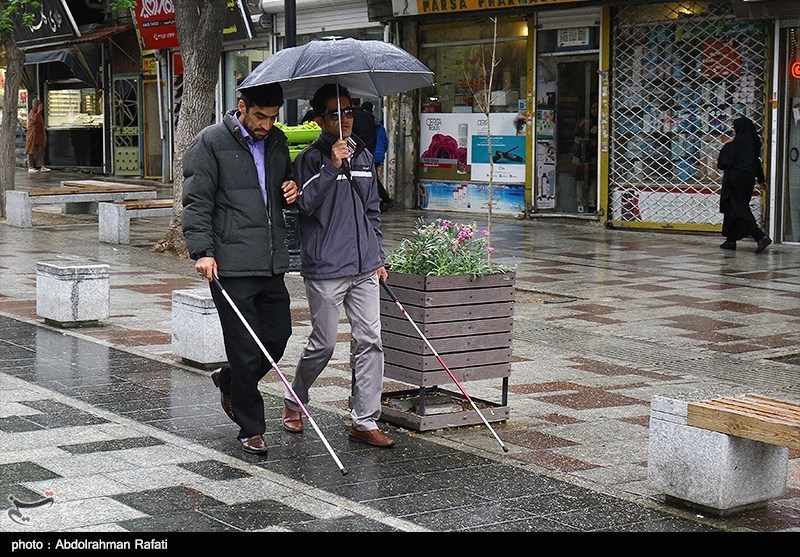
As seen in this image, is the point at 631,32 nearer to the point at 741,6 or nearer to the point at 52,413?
the point at 741,6

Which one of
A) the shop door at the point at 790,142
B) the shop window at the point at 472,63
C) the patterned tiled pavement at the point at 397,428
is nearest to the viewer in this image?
the patterned tiled pavement at the point at 397,428

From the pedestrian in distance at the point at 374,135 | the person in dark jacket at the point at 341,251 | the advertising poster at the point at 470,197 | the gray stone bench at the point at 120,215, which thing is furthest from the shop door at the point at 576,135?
the person in dark jacket at the point at 341,251

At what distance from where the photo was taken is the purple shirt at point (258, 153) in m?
6.74

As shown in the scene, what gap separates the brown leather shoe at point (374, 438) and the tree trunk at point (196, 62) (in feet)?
29.8

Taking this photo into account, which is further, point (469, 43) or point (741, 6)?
point (469, 43)

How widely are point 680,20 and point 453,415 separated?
12.7 metres

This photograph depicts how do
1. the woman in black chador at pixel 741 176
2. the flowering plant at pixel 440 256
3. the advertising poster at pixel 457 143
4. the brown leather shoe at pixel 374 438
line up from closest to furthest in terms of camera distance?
the brown leather shoe at pixel 374 438, the flowering plant at pixel 440 256, the woman in black chador at pixel 741 176, the advertising poster at pixel 457 143

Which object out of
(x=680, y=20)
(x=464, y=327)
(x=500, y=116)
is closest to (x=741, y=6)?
(x=680, y=20)

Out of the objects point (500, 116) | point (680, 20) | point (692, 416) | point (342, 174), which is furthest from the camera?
point (500, 116)

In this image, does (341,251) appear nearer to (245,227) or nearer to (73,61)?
(245,227)

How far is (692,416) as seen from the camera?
224 inches

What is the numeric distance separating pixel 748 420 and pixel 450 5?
1686cm

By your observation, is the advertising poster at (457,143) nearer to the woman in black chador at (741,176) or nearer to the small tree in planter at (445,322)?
the woman in black chador at (741,176)

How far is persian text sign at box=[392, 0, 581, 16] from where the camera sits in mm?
20203
